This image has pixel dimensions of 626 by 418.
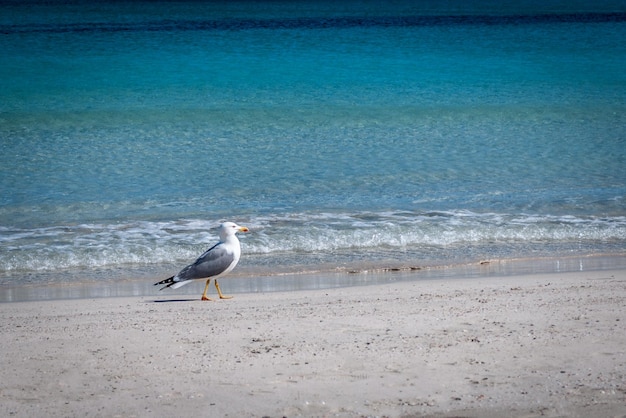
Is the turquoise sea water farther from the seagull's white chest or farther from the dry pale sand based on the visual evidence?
the dry pale sand

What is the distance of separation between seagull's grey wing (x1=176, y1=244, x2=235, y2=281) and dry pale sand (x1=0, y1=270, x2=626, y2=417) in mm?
466

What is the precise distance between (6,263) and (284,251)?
267 cm

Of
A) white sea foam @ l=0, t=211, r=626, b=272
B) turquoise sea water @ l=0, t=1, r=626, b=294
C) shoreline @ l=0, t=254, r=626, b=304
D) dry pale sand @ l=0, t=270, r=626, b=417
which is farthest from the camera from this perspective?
turquoise sea water @ l=0, t=1, r=626, b=294

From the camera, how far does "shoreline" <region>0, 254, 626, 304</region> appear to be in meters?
7.82

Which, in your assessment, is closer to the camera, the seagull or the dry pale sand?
the dry pale sand

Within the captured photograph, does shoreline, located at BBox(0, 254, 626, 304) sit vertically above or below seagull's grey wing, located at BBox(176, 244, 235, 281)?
below

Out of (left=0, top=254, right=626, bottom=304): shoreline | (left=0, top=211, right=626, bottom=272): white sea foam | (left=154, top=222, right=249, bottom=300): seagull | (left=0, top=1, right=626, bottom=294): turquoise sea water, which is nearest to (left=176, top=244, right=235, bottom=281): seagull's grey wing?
(left=154, top=222, right=249, bottom=300): seagull

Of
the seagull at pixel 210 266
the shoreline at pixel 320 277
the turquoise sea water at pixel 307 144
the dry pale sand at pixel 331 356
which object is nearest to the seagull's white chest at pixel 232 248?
the seagull at pixel 210 266

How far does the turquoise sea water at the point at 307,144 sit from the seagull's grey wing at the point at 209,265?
1.29 metres

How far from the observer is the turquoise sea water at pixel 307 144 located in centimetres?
A: 959

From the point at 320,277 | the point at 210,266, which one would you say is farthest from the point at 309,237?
the point at 210,266

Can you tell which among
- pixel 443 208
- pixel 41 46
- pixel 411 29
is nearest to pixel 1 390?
pixel 443 208

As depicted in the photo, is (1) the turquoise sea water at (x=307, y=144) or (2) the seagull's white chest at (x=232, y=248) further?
(1) the turquoise sea water at (x=307, y=144)

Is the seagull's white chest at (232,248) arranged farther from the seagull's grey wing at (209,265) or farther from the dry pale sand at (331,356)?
the dry pale sand at (331,356)
